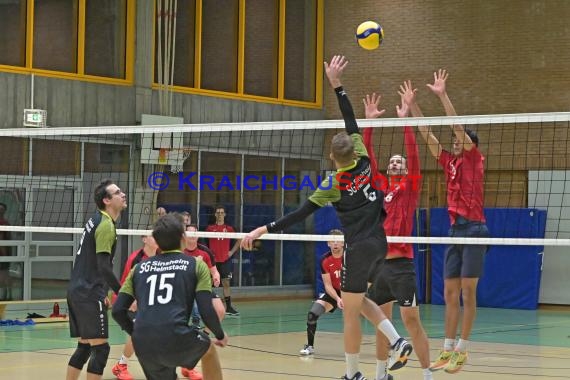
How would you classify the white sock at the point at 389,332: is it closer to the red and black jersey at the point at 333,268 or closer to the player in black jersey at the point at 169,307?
the player in black jersey at the point at 169,307

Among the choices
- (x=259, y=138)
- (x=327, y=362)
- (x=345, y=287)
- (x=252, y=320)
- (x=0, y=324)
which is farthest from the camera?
(x=259, y=138)

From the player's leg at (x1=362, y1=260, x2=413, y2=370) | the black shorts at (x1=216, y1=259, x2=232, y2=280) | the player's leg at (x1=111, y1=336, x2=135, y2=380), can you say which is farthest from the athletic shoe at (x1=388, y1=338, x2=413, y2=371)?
the black shorts at (x1=216, y1=259, x2=232, y2=280)

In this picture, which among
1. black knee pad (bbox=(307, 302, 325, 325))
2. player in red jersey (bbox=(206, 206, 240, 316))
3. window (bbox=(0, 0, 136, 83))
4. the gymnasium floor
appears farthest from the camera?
player in red jersey (bbox=(206, 206, 240, 316))

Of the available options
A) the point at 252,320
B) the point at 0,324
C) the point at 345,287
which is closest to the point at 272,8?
the point at 252,320

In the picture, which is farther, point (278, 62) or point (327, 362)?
point (278, 62)

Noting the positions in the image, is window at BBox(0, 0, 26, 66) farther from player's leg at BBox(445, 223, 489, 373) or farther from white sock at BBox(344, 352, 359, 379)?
white sock at BBox(344, 352, 359, 379)

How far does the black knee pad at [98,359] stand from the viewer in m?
8.49

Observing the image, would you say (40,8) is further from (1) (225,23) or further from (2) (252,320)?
(2) (252,320)

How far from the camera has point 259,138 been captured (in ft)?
74.1

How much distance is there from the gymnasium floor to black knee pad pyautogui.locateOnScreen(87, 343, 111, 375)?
8.26 ft

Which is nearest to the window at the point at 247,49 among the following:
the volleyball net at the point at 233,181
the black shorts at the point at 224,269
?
the volleyball net at the point at 233,181

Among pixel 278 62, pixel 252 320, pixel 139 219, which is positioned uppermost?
pixel 278 62

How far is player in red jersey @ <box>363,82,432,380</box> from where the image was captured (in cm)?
913

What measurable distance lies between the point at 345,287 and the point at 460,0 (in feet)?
50.9
